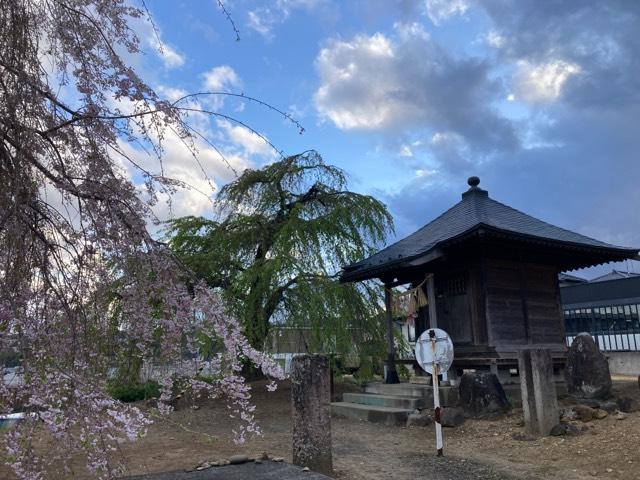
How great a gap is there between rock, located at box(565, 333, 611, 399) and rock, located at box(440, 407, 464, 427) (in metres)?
2.29

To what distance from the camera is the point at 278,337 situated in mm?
11938

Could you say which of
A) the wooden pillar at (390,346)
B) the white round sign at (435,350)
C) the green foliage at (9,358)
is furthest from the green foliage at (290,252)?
the green foliage at (9,358)

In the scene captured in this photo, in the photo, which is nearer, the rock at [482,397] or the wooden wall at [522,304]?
the rock at [482,397]

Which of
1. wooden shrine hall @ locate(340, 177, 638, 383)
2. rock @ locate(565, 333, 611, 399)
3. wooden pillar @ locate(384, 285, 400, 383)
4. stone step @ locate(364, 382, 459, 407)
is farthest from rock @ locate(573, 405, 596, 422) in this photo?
wooden pillar @ locate(384, 285, 400, 383)

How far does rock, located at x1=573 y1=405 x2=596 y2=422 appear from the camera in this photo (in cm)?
797

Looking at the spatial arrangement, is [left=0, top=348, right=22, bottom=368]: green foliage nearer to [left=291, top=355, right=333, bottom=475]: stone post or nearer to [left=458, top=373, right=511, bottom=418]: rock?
[left=291, top=355, right=333, bottom=475]: stone post

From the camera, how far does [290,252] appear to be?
1167 centimetres

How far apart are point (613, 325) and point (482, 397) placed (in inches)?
438

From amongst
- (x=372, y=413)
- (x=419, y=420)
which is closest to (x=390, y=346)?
(x=372, y=413)

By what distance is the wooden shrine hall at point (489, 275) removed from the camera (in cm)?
1016

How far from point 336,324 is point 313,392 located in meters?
4.83

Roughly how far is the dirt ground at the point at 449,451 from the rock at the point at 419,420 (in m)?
0.16

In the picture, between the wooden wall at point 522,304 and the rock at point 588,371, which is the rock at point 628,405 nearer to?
the rock at point 588,371

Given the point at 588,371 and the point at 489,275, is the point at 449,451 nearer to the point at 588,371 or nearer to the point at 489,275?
the point at 588,371
